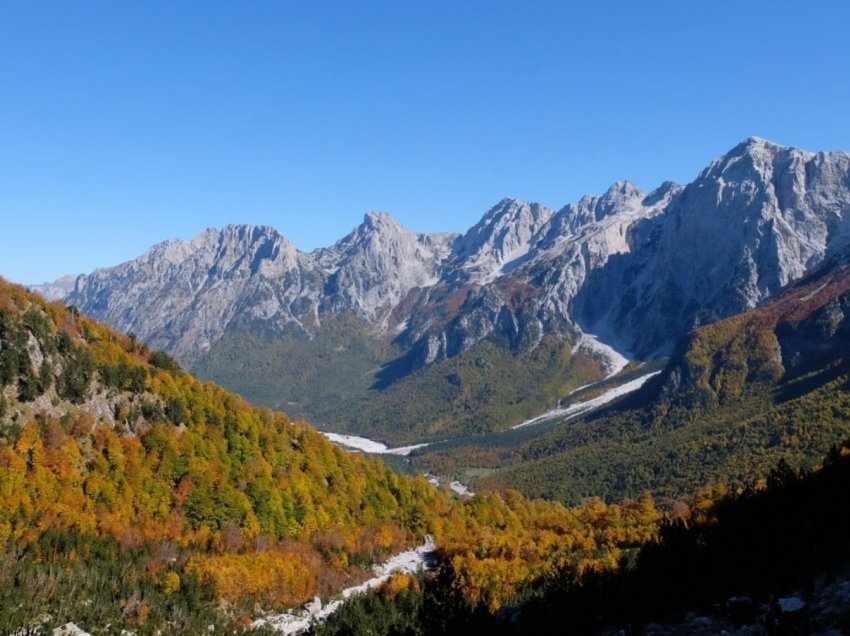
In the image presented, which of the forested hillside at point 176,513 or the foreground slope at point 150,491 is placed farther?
the foreground slope at point 150,491

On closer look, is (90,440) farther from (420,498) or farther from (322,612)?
(420,498)

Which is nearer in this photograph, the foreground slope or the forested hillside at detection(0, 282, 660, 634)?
the forested hillside at detection(0, 282, 660, 634)

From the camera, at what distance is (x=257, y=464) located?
137 metres

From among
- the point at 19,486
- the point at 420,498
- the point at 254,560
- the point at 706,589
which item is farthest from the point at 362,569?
the point at 706,589

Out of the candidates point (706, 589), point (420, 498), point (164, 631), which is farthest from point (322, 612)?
point (706, 589)

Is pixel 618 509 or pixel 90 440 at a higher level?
pixel 90 440

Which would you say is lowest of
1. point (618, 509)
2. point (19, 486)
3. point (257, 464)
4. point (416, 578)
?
point (618, 509)

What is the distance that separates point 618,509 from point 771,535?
124 metres

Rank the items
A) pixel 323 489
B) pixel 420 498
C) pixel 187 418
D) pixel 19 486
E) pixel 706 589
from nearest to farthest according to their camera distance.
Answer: pixel 706 589
pixel 19 486
pixel 187 418
pixel 323 489
pixel 420 498

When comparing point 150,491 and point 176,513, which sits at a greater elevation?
point 150,491

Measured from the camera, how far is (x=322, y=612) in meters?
102

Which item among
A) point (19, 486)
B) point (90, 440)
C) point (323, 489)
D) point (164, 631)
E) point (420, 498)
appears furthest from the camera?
point (420, 498)

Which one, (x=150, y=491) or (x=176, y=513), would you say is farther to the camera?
(x=176, y=513)

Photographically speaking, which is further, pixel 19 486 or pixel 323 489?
Result: pixel 323 489
